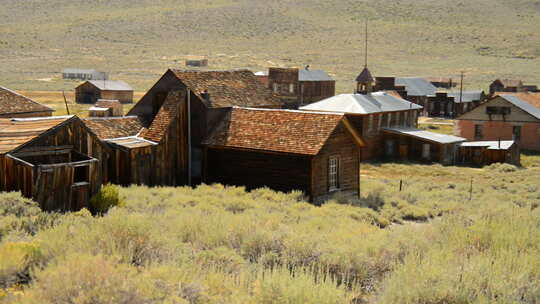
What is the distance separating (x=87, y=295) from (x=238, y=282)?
1976 mm

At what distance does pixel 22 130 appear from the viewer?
15.4 m

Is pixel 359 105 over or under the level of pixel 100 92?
over

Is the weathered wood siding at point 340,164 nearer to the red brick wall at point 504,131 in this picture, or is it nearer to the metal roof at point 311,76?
the red brick wall at point 504,131

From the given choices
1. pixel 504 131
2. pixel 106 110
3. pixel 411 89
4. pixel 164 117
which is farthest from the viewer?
pixel 411 89

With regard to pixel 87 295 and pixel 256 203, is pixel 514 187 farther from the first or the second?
pixel 87 295

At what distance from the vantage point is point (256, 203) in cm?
1725

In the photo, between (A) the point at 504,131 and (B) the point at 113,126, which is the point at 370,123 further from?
(B) the point at 113,126

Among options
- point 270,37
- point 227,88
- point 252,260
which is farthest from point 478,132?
point 270,37

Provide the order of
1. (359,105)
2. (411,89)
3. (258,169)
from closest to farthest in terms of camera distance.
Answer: (258,169) → (359,105) → (411,89)

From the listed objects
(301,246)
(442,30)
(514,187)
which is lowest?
(514,187)

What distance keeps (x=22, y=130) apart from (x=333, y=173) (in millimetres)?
10473

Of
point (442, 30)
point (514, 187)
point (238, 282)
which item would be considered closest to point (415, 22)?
point (442, 30)

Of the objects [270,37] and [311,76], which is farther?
[270,37]

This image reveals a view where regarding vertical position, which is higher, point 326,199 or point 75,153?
point 75,153
